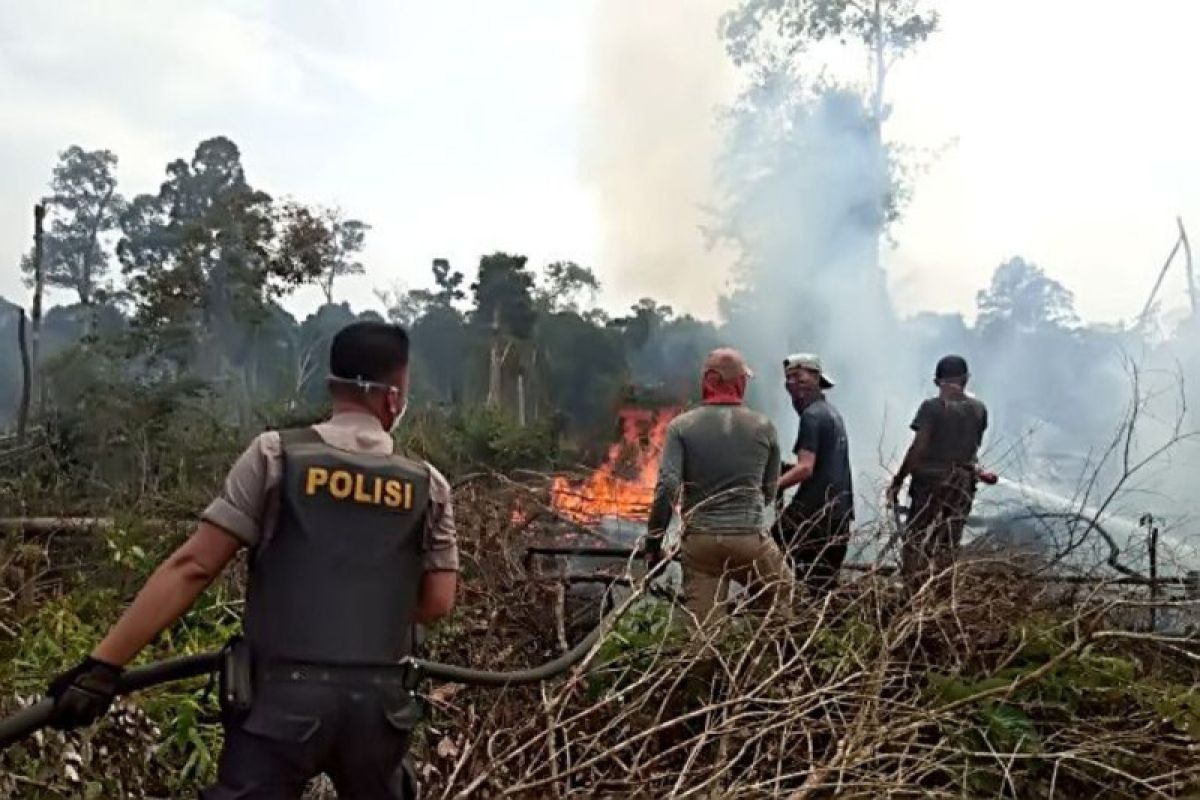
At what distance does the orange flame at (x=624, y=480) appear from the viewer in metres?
7.16

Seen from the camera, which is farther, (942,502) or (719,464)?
(942,502)

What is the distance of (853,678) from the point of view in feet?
13.9

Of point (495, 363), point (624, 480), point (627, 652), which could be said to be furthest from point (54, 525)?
point (495, 363)

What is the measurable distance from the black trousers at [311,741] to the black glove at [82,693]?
29 cm

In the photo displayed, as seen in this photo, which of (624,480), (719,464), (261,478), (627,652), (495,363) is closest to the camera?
(261,478)

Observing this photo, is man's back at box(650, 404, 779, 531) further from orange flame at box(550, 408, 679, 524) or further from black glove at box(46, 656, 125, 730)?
black glove at box(46, 656, 125, 730)

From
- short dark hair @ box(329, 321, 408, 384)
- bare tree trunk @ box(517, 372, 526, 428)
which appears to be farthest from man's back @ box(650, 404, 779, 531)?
bare tree trunk @ box(517, 372, 526, 428)

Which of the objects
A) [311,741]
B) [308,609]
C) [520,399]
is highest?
[520,399]

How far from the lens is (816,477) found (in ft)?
19.9

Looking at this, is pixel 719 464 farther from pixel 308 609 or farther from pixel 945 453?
pixel 308 609

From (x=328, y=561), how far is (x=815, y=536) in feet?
12.8

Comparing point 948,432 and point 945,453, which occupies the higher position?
point 948,432

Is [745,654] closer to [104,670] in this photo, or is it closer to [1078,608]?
[1078,608]

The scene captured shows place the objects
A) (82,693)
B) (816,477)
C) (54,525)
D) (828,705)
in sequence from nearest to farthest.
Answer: (82,693) → (828,705) → (816,477) → (54,525)
